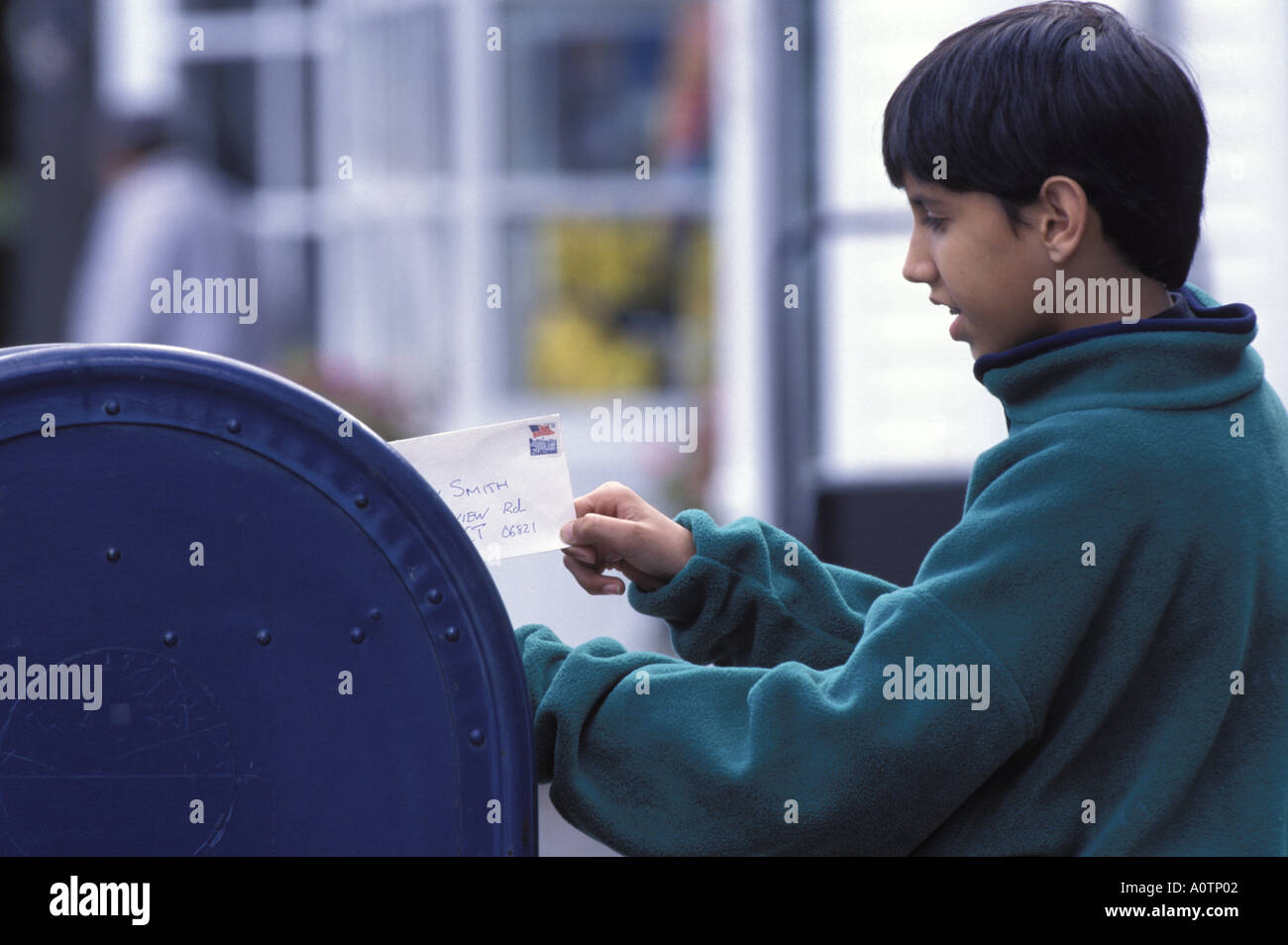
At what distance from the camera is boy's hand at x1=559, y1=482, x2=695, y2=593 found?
1.86 m

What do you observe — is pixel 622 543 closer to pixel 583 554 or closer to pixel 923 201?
pixel 583 554

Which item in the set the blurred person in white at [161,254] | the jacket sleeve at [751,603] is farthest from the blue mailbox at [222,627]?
the blurred person in white at [161,254]

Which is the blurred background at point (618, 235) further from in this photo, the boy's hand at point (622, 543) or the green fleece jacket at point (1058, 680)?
the green fleece jacket at point (1058, 680)

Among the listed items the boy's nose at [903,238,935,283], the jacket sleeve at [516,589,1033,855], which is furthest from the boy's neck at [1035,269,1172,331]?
the jacket sleeve at [516,589,1033,855]

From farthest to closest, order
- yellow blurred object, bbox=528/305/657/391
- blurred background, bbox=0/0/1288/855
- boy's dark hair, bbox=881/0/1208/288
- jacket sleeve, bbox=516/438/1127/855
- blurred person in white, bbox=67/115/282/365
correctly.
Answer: yellow blurred object, bbox=528/305/657/391 < blurred person in white, bbox=67/115/282/365 < blurred background, bbox=0/0/1288/855 < boy's dark hair, bbox=881/0/1208/288 < jacket sleeve, bbox=516/438/1127/855

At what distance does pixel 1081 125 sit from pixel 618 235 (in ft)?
18.1

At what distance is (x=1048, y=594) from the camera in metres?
1.58

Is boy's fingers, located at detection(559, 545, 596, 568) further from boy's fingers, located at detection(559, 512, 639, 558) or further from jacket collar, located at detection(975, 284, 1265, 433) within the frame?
jacket collar, located at detection(975, 284, 1265, 433)

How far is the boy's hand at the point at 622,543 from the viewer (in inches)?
73.1

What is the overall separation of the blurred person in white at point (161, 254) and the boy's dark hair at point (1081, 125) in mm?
4838

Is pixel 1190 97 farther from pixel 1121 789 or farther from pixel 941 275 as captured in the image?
pixel 1121 789

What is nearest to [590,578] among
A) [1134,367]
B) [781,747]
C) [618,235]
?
[781,747]

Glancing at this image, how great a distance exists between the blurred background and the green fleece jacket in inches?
131
